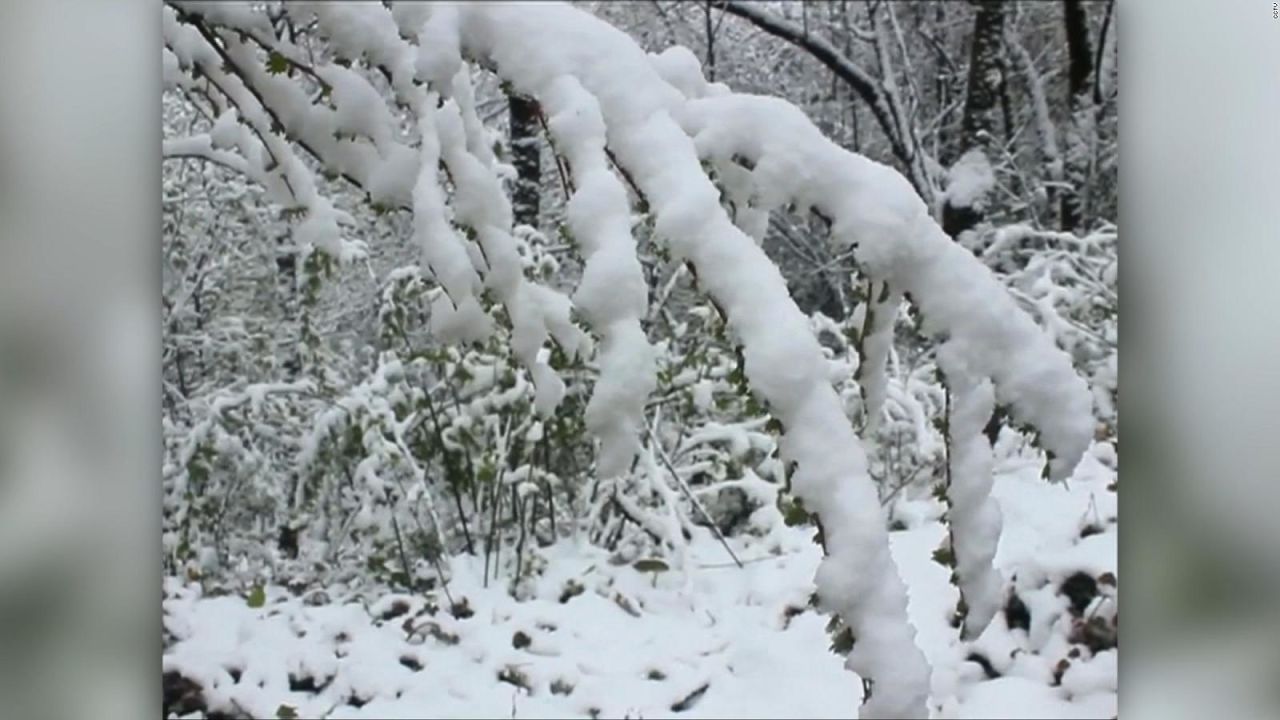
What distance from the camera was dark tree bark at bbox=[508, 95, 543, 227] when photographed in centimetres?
163

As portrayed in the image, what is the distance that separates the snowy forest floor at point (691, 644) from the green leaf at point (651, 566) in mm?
54

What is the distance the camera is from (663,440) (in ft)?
6.36

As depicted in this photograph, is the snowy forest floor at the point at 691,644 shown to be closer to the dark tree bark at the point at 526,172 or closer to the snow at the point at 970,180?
the snow at the point at 970,180

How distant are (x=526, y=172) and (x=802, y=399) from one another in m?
1.22

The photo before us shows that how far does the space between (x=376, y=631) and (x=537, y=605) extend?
26 centimetres

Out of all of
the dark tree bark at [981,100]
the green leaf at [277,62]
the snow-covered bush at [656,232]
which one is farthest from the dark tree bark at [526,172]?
the green leaf at [277,62]

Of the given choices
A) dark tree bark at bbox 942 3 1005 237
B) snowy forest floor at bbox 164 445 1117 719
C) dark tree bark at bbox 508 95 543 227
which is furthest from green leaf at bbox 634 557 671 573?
dark tree bark at bbox 942 3 1005 237

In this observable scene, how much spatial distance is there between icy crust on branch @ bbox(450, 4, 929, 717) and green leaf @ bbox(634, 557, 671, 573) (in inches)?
47.9

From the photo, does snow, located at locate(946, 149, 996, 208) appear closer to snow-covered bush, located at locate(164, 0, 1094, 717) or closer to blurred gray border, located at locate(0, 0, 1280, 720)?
blurred gray border, located at locate(0, 0, 1280, 720)

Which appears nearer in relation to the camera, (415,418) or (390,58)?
(390,58)

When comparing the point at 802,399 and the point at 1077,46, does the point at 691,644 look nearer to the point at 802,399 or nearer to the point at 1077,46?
the point at 1077,46
